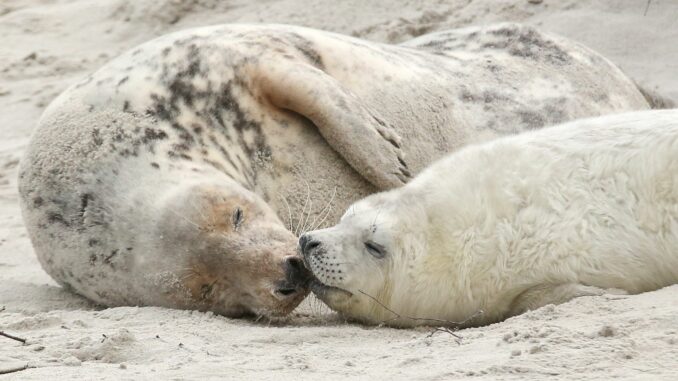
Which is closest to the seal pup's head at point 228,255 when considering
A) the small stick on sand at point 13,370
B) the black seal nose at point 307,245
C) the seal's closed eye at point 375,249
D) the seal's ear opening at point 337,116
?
the black seal nose at point 307,245

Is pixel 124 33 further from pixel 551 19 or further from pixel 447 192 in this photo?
pixel 447 192

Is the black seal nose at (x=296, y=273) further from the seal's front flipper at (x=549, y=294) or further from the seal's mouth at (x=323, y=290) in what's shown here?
the seal's front flipper at (x=549, y=294)

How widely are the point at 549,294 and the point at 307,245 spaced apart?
797 millimetres

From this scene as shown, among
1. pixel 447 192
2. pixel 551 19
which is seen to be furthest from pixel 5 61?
pixel 447 192

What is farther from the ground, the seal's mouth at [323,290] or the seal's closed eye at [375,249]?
the seal's closed eye at [375,249]

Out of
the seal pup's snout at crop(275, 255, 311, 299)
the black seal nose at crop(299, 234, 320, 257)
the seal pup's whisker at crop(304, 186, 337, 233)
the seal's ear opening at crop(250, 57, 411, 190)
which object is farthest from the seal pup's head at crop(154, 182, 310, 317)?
the seal's ear opening at crop(250, 57, 411, 190)

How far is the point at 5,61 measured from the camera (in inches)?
350

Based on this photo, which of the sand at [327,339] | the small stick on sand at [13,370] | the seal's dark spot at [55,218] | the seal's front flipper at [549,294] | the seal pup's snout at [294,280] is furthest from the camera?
the seal's dark spot at [55,218]

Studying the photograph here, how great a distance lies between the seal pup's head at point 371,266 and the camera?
402 centimetres

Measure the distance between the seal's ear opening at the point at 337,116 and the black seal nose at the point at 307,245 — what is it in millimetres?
1028

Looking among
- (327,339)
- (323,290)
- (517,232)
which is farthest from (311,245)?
(517,232)

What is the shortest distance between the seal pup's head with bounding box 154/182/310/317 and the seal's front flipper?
76cm

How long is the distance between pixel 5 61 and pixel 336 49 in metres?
4.07

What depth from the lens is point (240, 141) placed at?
505 cm
